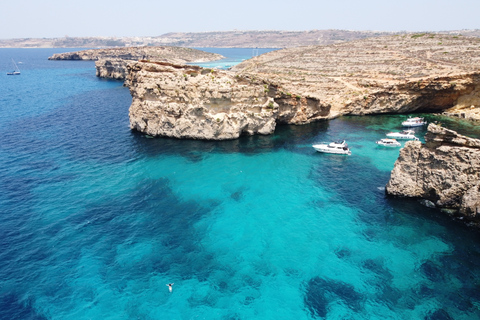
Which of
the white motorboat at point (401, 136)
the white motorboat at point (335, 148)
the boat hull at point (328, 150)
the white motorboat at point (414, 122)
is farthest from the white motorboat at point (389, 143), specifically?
the white motorboat at point (414, 122)

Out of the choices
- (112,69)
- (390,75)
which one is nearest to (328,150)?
(390,75)

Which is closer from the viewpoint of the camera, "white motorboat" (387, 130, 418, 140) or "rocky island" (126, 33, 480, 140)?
"rocky island" (126, 33, 480, 140)

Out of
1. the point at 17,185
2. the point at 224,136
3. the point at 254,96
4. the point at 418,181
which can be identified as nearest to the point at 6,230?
the point at 17,185

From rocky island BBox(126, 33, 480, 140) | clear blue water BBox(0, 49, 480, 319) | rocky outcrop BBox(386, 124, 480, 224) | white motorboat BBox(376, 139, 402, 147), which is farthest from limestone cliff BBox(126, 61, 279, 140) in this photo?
rocky outcrop BBox(386, 124, 480, 224)

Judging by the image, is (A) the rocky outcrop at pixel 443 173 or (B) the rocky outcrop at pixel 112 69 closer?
(A) the rocky outcrop at pixel 443 173

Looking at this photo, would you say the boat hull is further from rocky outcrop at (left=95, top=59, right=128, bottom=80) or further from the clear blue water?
rocky outcrop at (left=95, top=59, right=128, bottom=80)

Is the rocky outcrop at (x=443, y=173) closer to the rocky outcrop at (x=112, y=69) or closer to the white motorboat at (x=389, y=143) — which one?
the white motorboat at (x=389, y=143)

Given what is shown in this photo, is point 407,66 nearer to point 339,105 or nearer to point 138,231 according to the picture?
point 339,105
